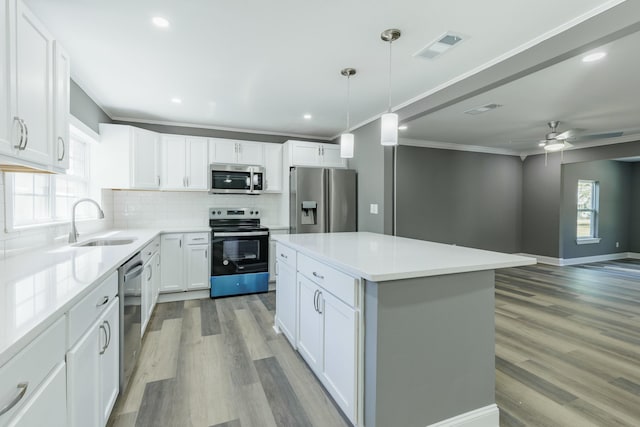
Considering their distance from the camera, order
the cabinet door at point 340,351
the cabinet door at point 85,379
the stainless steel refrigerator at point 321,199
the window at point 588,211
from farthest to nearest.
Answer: the window at point 588,211 → the stainless steel refrigerator at point 321,199 → the cabinet door at point 340,351 → the cabinet door at point 85,379

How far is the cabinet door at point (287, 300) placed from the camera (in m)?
2.49

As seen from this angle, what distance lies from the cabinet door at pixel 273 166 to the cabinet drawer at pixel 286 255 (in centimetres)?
189

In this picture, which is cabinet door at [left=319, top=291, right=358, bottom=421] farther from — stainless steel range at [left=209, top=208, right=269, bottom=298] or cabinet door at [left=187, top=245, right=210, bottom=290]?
cabinet door at [left=187, top=245, right=210, bottom=290]

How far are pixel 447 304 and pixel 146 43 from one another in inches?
107

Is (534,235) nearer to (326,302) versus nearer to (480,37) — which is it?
(480,37)

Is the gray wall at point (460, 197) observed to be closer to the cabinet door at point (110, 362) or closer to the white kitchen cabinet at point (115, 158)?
the white kitchen cabinet at point (115, 158)

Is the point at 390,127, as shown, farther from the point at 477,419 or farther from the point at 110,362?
the point at 110,362

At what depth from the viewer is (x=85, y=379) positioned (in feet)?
4.21

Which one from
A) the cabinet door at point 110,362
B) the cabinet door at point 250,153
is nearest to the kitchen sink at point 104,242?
the cabinet door at point 110,362

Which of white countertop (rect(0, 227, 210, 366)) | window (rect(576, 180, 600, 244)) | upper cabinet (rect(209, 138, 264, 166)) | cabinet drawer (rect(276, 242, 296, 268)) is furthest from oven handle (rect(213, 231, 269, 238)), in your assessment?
window (rect(576, 180, 600, 244))

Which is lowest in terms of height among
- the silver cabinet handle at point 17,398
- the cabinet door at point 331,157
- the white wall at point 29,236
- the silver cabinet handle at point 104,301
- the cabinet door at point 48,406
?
the cabinet door at point 48,406

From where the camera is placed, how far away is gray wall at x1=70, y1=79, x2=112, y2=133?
111 inches

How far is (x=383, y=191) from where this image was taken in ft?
12.5

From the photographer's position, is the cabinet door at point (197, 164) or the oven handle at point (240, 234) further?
the cabinet door at point (197, 164)
